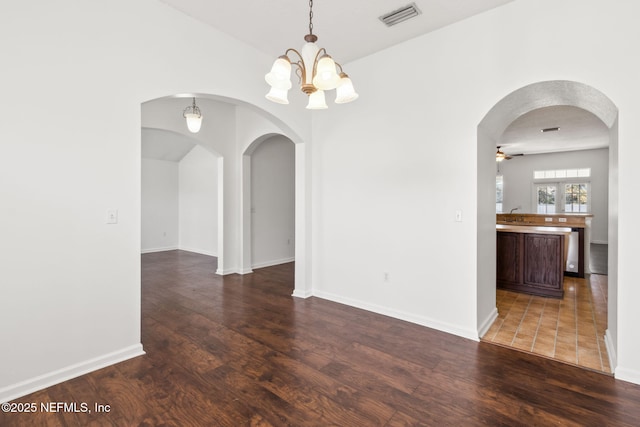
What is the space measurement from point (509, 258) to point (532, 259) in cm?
29

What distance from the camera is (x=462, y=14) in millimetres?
3045

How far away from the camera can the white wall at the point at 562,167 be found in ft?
31.3

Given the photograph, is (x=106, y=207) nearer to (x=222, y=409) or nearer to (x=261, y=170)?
(x=222, y=409)

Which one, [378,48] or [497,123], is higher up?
[378,48]

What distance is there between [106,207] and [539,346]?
160 inches

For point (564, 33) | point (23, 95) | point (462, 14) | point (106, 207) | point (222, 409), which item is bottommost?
point (222, 409)

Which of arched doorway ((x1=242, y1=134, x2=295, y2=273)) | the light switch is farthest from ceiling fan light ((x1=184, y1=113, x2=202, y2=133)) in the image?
the light switch

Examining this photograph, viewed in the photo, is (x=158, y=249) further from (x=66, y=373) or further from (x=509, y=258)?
(x=509, y=258)

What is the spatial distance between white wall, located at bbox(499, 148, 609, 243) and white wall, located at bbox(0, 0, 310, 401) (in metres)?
11.6

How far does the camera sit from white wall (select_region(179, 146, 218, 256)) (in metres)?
7.85

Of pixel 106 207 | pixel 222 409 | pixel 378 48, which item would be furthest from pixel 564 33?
pixel 106 207

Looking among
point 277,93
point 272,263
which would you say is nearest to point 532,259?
point 277,93

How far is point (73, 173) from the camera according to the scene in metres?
2.40

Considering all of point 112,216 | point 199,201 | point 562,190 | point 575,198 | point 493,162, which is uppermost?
point 562,190
